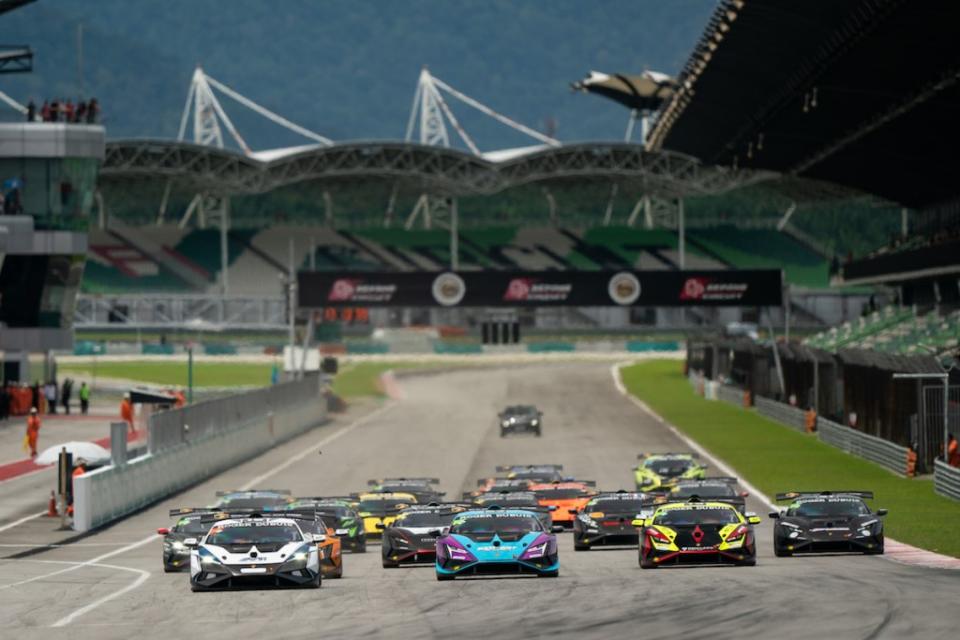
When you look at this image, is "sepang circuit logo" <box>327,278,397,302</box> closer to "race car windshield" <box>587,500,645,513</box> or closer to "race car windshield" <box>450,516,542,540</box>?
"race car windshield" <box>587,500,645,513</box>

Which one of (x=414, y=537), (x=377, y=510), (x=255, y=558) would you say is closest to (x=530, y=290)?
(x=377, y=510)

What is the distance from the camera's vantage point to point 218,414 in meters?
56.0

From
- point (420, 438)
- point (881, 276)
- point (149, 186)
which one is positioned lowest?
point (420, 438)

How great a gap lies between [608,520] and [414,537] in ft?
14.8

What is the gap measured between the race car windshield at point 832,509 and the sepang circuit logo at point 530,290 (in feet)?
186

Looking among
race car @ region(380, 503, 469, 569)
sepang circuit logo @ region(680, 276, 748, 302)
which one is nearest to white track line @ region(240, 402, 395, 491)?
sepang circuit logo @ region(680, 276, 748, 302)

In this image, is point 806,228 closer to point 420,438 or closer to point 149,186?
point 149,186

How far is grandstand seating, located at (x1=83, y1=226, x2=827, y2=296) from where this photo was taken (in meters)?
157

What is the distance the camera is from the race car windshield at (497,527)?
80.6 ft

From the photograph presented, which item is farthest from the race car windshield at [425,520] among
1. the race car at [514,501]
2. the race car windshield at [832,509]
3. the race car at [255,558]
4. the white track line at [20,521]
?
the white track line at [20,521]

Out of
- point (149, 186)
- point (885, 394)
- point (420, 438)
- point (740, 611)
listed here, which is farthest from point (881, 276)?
point (149, 186)

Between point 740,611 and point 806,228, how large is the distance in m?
150

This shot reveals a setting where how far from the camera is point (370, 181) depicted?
145750 millimetres

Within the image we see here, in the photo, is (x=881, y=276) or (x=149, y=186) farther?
(x=149, y=186)
